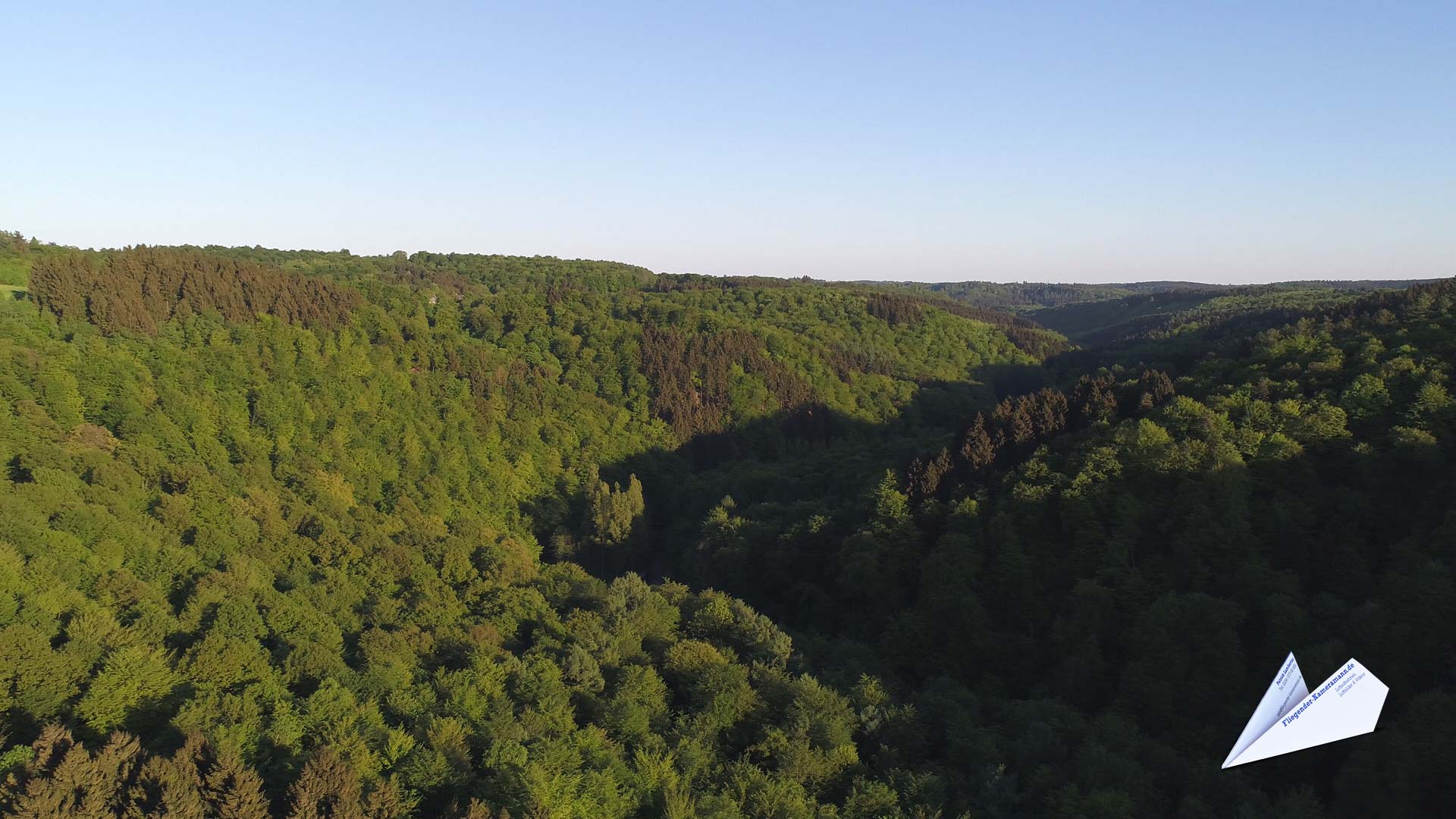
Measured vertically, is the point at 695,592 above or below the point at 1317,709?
below

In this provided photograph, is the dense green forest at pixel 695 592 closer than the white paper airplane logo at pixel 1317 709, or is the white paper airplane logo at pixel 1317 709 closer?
the white paper airplane logo at pixel 1317 709

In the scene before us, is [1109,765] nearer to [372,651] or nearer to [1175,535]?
[1175,535]

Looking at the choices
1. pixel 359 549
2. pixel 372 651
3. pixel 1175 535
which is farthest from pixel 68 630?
pixel 1175 535

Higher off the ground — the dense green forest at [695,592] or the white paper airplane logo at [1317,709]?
the white paper airplane logo at [1317,709]

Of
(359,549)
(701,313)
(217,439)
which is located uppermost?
(701,313)

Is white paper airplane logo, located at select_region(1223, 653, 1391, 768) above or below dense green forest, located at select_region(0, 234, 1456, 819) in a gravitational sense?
above
